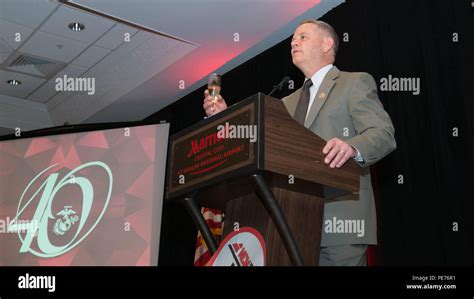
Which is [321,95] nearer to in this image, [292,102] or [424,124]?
[292,102]

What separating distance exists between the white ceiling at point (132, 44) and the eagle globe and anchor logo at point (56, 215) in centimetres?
116

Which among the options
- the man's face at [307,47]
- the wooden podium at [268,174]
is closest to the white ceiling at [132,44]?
the man's face at [307,47]

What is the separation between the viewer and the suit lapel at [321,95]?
204cm

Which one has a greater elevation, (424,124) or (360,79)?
(424,124)

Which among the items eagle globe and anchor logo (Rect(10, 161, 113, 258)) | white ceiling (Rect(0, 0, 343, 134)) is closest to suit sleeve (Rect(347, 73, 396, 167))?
white ceiling (Rect(0, 0, 343, 134))

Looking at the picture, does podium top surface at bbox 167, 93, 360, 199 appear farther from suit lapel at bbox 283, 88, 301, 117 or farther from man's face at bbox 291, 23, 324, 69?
man's face at bbox 291, 23, 324, 69

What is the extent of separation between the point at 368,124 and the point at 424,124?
197 centimetres

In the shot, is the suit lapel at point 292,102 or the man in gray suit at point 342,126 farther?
the suit lapel at point 292,102

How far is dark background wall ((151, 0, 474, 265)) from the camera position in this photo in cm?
340

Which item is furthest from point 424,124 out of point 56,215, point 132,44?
point 56,215

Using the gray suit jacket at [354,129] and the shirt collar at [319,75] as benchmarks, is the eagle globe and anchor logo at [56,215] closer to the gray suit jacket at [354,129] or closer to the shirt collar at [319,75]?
the shirt collar at [319,75]

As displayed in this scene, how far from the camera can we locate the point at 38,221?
5.47 m

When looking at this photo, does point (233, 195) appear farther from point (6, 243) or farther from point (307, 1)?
point (6, 243)

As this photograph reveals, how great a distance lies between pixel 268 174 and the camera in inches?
62.2
